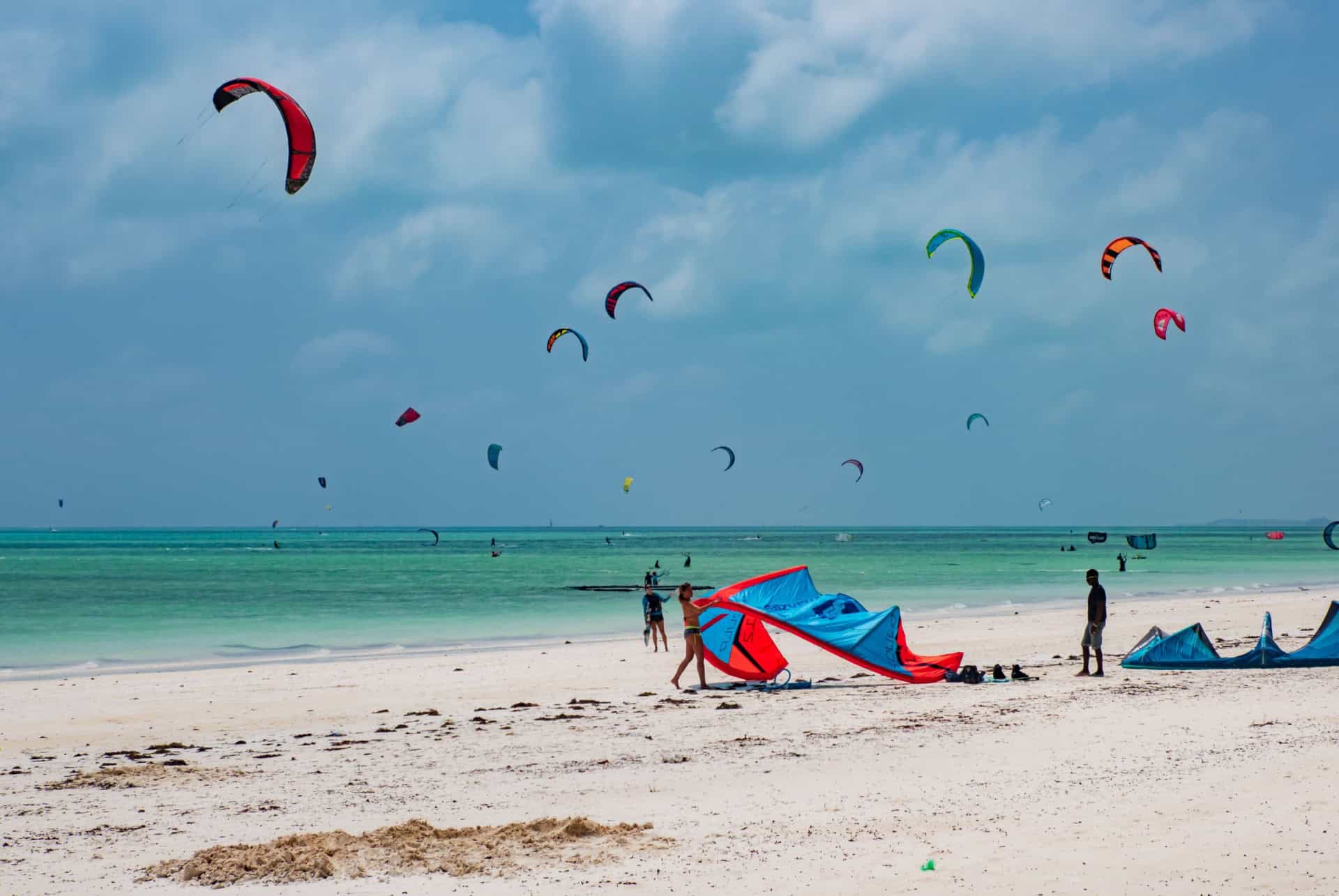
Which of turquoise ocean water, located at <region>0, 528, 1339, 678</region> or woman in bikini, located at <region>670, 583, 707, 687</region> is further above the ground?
woman in bikini, located at <region>670, 583, 707, 687</region>

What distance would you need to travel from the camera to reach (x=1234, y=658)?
14.5 meters

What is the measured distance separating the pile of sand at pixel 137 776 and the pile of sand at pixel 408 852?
7.72 ft

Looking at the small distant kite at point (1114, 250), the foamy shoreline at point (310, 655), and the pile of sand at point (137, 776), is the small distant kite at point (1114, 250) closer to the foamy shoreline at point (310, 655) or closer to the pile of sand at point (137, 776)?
the foamy shoreline at point (310, 655)

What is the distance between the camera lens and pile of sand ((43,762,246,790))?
840 cm

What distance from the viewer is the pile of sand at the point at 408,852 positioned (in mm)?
6000

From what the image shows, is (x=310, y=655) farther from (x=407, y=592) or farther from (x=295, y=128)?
(x=407, y=592)

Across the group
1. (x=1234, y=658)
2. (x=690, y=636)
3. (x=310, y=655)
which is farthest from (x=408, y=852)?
(x=310, y=655)

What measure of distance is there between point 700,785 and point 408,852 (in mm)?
2336

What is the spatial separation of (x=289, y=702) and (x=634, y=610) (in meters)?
16.4

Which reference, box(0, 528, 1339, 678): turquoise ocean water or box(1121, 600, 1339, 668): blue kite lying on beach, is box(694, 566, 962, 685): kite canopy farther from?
box(0, 528, 1339, 678): turquoise ocean water

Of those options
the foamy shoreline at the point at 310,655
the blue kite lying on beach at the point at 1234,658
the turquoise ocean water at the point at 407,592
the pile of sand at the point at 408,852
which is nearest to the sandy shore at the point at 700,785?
the pile of sand at the point at 408,852

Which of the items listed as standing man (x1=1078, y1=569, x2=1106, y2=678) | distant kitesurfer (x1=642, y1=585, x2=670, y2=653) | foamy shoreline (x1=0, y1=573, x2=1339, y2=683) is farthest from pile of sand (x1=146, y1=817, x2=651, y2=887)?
foamy shoreline (x1=0, y1=573, x2=1339, y2=683)

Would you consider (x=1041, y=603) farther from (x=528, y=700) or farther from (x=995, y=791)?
(x=995, y=791)

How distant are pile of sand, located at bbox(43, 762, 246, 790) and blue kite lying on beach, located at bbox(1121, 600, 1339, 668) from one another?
35.3 feet
